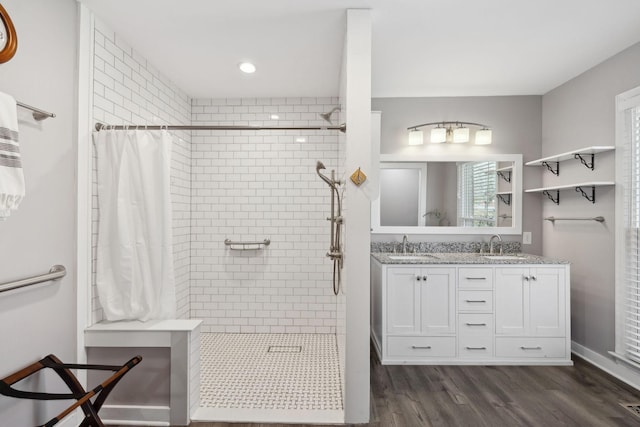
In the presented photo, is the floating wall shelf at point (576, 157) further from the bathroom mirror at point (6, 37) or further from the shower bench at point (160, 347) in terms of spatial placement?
the bathroom mirror at point (6, 37)

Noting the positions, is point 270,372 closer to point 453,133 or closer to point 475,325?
point 475,325

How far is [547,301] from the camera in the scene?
293 cm

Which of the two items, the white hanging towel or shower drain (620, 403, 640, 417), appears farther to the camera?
shower drain (620, 403, 640, 417)

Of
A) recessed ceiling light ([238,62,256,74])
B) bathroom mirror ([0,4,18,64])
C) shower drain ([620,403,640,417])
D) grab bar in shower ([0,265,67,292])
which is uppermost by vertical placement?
recessed ceiling light ([238,62,256,74])

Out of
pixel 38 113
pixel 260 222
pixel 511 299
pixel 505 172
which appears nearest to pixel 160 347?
pixel 38 113

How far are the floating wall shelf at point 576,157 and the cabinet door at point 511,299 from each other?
106cm

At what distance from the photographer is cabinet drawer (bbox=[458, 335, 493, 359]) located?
292cm

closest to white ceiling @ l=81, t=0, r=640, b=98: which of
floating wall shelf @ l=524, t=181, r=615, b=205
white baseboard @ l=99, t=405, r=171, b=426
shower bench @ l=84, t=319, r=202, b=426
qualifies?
floating wall shelf @ l=524, t=181, r=615, b=205

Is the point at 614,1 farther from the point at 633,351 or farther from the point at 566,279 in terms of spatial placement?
the point at 633,351

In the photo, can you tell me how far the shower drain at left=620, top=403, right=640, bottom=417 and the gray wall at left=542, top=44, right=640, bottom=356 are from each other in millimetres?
568

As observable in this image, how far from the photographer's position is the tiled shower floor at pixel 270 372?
2279mm

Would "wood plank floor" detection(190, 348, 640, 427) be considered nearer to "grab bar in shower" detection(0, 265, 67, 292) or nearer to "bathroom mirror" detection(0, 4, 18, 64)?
"grab bar in shower" detection(0, 265, 67, 292)

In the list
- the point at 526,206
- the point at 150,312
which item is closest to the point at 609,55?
the point at 526,206

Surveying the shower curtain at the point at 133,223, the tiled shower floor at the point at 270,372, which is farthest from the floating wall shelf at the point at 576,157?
the shower curtain at the point at 133,223
